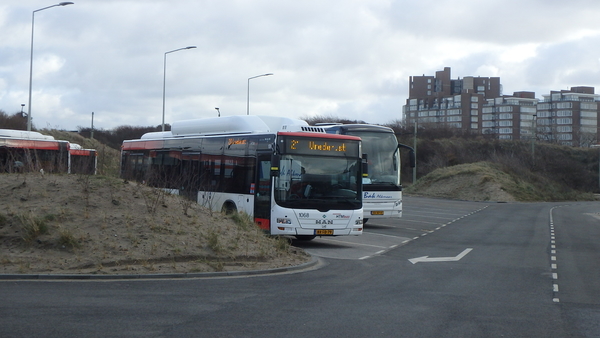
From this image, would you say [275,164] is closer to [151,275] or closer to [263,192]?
[263,192]

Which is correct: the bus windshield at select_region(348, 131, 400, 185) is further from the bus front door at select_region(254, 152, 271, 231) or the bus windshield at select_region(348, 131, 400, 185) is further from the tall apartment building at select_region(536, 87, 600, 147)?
the tall apartment building at select_region(536, 87, 600, 147)

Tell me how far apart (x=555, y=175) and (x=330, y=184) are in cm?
7360

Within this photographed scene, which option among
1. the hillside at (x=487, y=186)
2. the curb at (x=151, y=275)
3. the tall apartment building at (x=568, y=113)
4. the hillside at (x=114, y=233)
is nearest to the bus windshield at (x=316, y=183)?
the hillside at (x=114, y=233)

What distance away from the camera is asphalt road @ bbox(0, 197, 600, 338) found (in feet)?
26.9

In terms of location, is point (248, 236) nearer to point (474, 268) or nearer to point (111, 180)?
point (111, 180)

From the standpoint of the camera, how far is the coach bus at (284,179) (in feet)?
58.5

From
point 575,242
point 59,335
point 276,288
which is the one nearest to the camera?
point 59,335

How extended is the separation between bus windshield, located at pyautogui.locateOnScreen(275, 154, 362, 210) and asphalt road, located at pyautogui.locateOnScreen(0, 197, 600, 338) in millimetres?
1440

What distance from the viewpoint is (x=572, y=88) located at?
19600 centimetres

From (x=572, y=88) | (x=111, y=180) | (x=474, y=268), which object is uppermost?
(x=572, y=88)

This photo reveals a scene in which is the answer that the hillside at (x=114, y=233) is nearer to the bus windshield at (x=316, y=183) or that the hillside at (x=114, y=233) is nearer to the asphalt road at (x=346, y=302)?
the asphalt road at (x=346, y=302)

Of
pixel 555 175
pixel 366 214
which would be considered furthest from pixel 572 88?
pixel 366 214

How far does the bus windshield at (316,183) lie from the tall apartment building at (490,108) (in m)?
153

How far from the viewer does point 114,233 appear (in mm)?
14023
